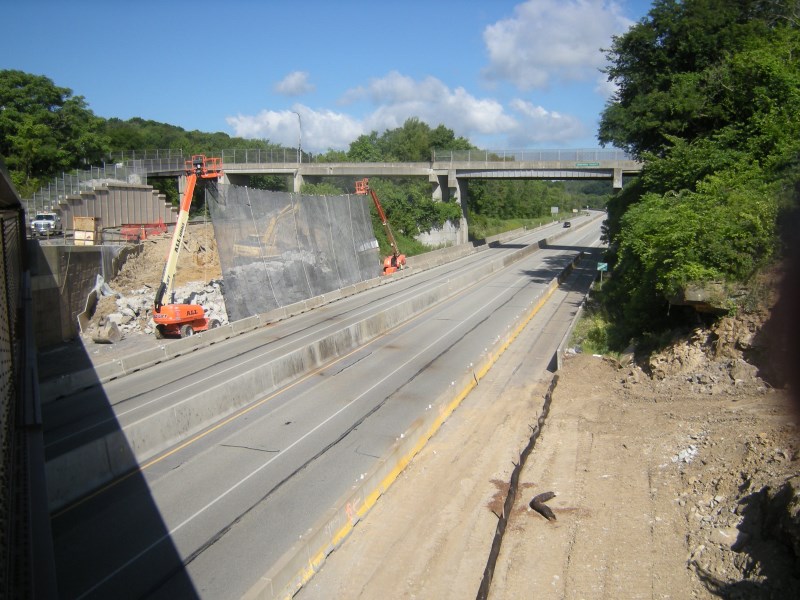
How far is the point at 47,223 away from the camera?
141ft

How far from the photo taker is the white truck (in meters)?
40.2

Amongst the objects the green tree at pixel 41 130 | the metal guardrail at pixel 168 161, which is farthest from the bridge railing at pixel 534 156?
the green tree at pixel 41 130

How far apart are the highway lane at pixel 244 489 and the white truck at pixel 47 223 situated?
26410 mm

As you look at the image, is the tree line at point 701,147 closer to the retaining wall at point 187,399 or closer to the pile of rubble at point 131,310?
the retaining wall at point 187,399

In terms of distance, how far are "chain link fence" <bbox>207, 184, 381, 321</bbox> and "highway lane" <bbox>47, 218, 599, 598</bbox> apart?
1043 centimetres

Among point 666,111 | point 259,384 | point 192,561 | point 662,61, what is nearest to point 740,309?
point 259,384

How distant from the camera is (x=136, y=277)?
37.5m

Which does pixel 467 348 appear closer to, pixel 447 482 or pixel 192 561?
pixel 447 482

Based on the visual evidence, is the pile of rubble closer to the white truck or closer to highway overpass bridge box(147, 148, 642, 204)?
the white truck

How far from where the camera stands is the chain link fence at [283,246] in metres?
31.8

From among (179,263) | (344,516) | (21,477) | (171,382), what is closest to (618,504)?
(344,516)

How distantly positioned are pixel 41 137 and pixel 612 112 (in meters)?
51.9

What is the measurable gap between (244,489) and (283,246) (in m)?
25.3

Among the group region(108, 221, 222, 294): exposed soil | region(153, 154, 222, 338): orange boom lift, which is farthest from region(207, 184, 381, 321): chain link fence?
region(108, 221, 222, 294): exposed soil
